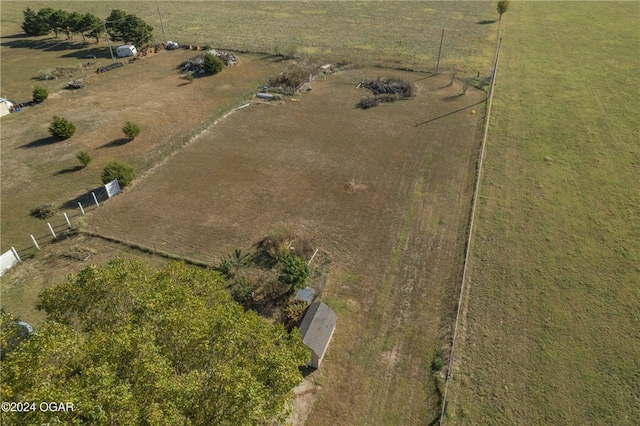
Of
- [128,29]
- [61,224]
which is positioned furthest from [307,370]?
[128,29]

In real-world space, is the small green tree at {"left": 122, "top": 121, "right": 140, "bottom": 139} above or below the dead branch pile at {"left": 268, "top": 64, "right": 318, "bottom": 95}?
below

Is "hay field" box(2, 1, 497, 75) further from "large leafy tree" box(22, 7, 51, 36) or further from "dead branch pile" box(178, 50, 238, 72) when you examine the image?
"large leafy tree" box(22, 7, 51, 36)

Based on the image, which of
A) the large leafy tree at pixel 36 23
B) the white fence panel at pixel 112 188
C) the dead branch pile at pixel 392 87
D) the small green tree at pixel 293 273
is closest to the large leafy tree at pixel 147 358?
the small green tree at pixel 293 273

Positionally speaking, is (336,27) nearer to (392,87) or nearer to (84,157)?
(392,87)

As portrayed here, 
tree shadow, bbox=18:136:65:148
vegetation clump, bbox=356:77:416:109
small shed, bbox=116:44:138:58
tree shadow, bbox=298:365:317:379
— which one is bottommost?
tree shadow, bbox=298:365:317:379

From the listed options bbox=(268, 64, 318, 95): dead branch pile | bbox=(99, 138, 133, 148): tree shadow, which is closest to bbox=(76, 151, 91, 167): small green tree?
bbox=(99, 138, 133, 148): tree shadow

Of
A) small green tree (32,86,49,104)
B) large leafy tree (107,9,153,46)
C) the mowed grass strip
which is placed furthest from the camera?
large leafy tree (107,9,153,46)
